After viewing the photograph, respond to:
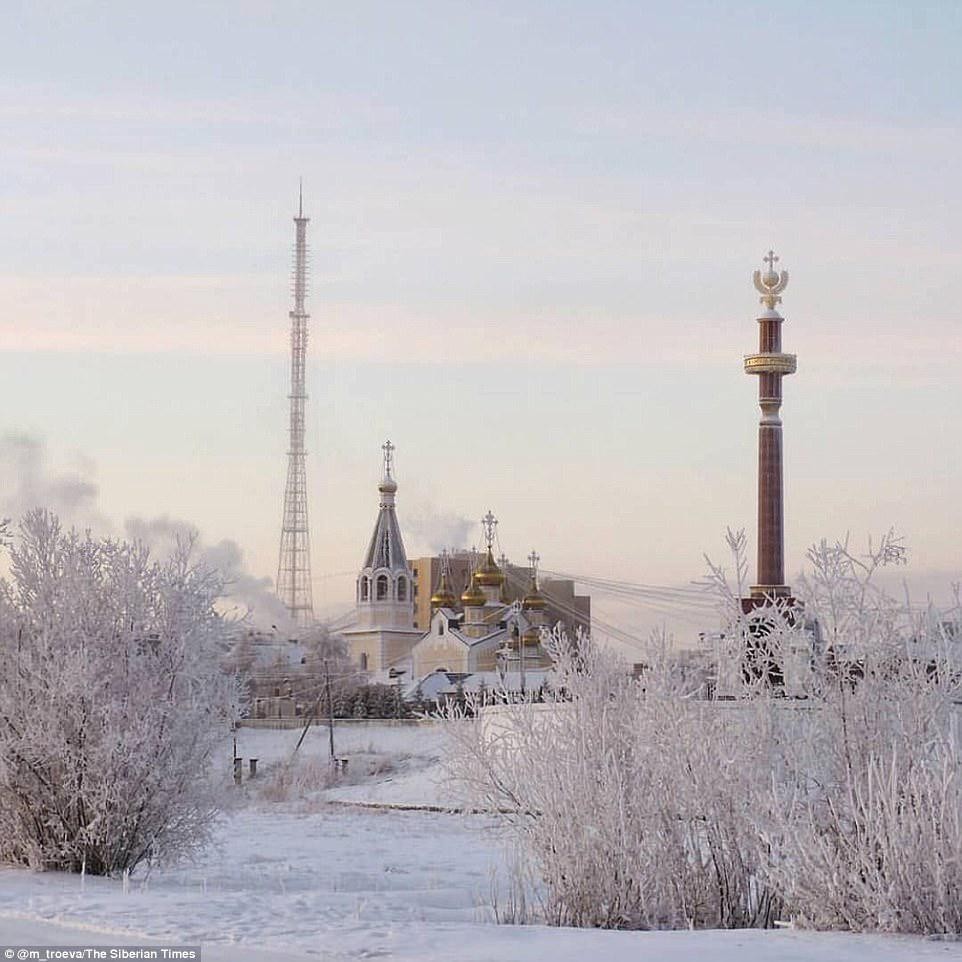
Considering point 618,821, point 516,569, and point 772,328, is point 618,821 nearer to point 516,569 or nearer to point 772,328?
point 772,328

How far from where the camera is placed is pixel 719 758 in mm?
14000

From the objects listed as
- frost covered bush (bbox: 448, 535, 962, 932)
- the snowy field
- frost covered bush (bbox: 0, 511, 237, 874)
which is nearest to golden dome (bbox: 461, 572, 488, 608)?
the snowy field

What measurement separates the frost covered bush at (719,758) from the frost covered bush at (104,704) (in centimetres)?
379

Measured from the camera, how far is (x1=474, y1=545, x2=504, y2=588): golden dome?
75188mm

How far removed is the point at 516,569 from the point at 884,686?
81518 millimetres

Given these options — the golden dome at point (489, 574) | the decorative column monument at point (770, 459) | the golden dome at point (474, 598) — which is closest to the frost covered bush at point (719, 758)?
the decorative column monument at point (770, 459)

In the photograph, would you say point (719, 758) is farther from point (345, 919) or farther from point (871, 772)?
point (345, 919)

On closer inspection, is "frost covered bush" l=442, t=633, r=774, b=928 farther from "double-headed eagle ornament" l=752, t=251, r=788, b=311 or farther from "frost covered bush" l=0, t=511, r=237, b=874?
"double-headed eagle ornament" l=752, t=251, r=788, b=311

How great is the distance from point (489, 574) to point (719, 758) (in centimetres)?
6143

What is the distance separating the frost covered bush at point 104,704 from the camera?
1670 cm

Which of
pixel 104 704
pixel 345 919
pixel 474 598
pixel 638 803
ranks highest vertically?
pixel 474 598

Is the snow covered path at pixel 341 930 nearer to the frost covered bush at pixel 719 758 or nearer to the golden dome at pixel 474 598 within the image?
the frost covered bush at pixel 719 758

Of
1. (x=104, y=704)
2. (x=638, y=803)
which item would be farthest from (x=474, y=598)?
(x=638, y=803)

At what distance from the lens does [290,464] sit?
2884 inches
